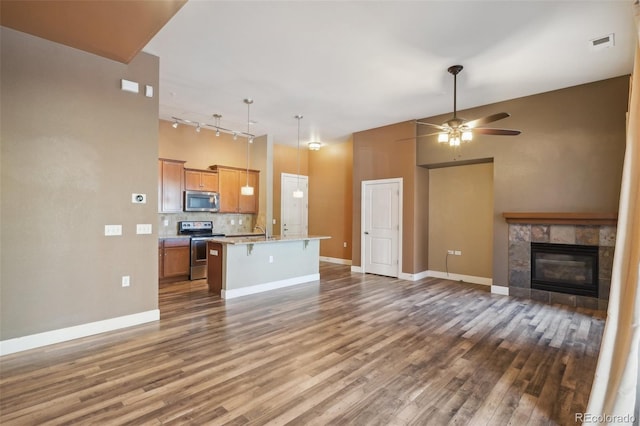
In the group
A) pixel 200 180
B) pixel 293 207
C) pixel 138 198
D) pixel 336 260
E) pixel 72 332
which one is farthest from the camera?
pixel 293 207

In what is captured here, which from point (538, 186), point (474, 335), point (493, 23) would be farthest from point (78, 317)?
point (538, 186)

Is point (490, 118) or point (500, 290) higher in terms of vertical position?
point (490, 118)

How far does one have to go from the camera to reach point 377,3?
2852 millimetres

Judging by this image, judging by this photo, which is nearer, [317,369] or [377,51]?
[317,369]

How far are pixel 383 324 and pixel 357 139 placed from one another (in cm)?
476

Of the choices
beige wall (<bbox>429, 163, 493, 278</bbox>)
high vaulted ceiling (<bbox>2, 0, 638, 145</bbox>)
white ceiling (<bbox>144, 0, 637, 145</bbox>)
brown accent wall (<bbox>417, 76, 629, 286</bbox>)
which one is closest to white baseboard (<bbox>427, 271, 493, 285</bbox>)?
beige wall (<bbox>429, 163, 493, 278</bbox>)

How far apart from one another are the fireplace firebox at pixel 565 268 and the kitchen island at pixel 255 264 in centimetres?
397

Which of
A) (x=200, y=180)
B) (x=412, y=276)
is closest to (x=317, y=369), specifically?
(x=412, y=276)

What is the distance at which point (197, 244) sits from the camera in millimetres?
6266

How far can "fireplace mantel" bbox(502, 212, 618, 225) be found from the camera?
172 inches

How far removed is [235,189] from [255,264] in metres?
2.59

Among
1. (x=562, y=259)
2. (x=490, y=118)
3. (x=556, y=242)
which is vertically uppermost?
(x=490, y=118)

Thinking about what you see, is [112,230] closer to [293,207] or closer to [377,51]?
[377,51]

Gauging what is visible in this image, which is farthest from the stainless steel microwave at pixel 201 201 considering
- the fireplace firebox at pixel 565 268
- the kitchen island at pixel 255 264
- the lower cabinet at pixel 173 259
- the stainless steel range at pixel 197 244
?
the fireplace firebox at pixel 565 268
